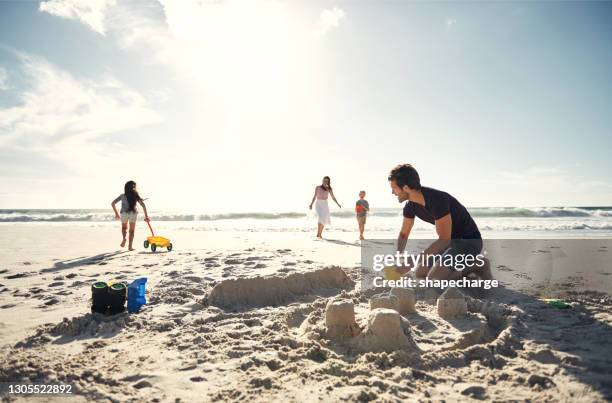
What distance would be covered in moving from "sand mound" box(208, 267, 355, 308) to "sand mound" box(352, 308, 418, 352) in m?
1.47

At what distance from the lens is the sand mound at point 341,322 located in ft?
8.83

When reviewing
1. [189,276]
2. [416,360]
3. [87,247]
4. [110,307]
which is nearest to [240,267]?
[189,276]

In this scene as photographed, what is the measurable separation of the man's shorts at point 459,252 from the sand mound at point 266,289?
4.17 feet

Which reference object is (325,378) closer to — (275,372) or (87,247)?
(275,372)

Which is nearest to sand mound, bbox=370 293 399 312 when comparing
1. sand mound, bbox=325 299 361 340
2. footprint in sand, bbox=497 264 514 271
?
sand mound, bbox=325 299 361 340

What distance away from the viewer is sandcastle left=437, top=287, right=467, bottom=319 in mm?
3080

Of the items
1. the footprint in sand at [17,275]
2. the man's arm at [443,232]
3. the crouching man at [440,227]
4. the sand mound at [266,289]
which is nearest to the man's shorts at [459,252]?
the crouching man at [440,227]

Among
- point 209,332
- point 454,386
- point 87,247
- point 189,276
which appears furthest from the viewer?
point 87,247

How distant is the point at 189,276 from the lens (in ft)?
14.5

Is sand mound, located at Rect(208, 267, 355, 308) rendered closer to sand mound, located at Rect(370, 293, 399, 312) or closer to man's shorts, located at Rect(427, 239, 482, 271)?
sand mound, located at Rect(370, 293, 399, 312)

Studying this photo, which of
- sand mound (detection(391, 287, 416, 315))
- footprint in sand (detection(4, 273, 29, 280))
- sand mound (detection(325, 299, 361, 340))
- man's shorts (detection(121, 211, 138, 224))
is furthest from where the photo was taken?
man's shorts (detection(121, 211, 138, 224))

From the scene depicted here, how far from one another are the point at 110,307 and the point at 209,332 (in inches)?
43.7

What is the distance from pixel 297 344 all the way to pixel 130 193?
6262 millimetres

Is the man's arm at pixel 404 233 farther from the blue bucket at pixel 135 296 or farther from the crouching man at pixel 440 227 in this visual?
the blue bucket at pixel 135 296
